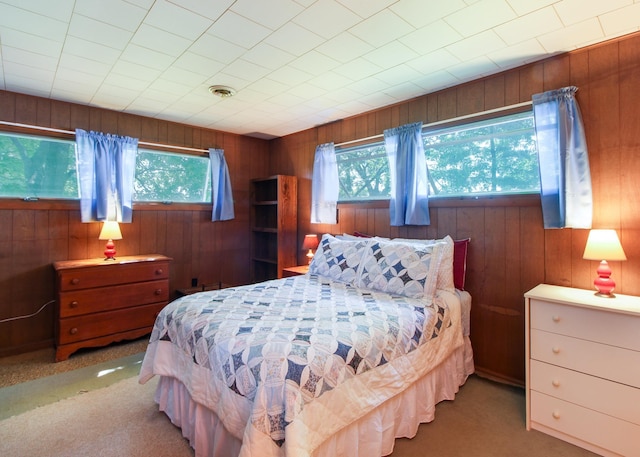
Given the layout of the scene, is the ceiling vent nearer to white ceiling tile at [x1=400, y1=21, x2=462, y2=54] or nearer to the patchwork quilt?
white ceiling tile at [x1=400, y1=21, x2=462, y2=54]

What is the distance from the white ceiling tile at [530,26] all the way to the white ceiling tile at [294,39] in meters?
1.11

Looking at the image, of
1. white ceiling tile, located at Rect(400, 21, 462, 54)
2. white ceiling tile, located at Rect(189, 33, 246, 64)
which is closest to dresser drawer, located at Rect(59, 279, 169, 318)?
white ceiling tile, located at Rect(189, 33, 246, 64)

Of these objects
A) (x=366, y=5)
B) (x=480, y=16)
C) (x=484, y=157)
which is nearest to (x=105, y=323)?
(x=366, y=5)

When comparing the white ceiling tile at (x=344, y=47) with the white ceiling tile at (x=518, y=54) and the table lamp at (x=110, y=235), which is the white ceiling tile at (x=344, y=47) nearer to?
the white ceiling tile at (x=518, y=54)

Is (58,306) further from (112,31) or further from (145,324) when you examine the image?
(112,31)

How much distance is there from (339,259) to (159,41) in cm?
202

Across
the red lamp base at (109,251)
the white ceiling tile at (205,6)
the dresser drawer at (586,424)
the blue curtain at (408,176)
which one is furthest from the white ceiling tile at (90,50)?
the dresser drawer at (586,424)

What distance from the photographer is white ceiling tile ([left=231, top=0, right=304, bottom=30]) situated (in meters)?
1.76

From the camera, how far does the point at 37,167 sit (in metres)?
3.14

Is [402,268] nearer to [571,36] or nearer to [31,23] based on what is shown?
[571,36]

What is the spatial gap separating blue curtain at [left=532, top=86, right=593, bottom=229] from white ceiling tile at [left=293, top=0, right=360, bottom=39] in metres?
1.43

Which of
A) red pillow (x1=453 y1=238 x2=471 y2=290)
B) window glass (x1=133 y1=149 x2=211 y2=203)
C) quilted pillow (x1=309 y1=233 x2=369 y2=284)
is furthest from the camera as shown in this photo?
window glass (x1=133 y1=149 x2=211 y2=203)

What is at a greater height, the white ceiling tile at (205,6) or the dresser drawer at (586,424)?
the white ceiling tile at (205,6)

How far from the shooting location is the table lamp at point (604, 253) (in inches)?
74.7
